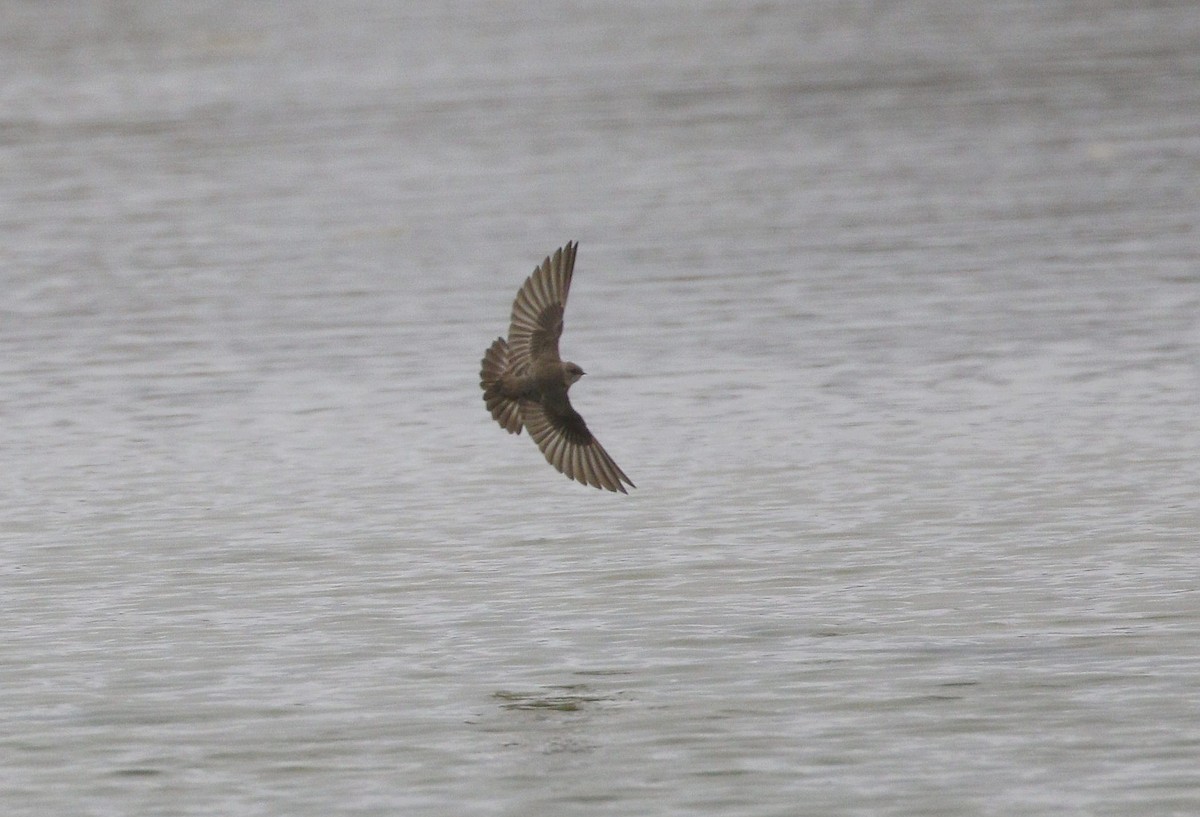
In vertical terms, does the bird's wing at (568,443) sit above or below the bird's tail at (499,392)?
below

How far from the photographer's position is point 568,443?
388 inches

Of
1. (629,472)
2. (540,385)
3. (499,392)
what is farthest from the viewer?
(629,472)

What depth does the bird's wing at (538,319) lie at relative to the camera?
9.82 m

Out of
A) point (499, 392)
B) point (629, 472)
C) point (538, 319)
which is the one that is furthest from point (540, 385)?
point (629, 472)

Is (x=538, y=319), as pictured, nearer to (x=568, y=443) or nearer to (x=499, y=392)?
(x=499, y=392)

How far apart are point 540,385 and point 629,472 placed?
2.45 m

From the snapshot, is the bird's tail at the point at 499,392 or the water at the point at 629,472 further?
the bird's tail at the point at 499,392

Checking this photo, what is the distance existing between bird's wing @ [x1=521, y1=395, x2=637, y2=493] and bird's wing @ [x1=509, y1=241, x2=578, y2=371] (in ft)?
0.66

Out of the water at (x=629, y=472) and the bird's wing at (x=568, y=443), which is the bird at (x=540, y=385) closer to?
the bird's wing at (x=568, y=443)

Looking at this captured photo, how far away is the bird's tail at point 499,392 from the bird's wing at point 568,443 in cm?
5

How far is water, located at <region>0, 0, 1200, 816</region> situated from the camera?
25.8 ft

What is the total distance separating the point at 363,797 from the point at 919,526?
389cm

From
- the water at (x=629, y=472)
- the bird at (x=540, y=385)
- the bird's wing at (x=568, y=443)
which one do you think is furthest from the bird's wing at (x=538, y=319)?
the water at (x=629, y=472)

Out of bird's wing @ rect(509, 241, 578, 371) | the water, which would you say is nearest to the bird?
bird's wing @ rect(509, 241, 578, 371)
